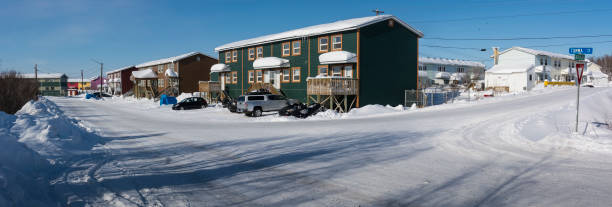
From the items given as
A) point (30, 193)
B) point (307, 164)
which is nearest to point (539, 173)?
point (307, 164)

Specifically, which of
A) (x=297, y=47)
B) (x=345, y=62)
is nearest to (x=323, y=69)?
(x=345, y=62)

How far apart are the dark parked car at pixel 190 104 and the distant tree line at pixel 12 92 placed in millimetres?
11732

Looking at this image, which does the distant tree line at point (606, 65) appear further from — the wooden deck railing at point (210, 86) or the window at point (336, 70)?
the wooden deck railing at point (210, 86)

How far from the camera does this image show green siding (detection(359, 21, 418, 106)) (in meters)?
27.2

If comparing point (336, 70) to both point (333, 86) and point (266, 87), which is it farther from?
point (266, 87)

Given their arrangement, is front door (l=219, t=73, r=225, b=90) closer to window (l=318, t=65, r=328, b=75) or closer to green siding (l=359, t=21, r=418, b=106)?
window (l=318, t=65, r=328, b=75)

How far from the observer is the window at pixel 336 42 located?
27.8 metres

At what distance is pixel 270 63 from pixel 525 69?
3607 cm

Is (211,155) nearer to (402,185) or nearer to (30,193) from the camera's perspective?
(30,193)

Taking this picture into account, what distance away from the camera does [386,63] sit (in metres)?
28.8

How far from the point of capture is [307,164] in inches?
337

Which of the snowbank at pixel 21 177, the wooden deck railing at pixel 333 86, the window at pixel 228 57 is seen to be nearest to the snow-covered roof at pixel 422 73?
the window at pixel 228 57

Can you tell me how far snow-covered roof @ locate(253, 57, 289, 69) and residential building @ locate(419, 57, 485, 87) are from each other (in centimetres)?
4317

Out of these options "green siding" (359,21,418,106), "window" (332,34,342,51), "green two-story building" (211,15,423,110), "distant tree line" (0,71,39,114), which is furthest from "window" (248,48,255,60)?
"distant tree line" (0,71,39,114)
